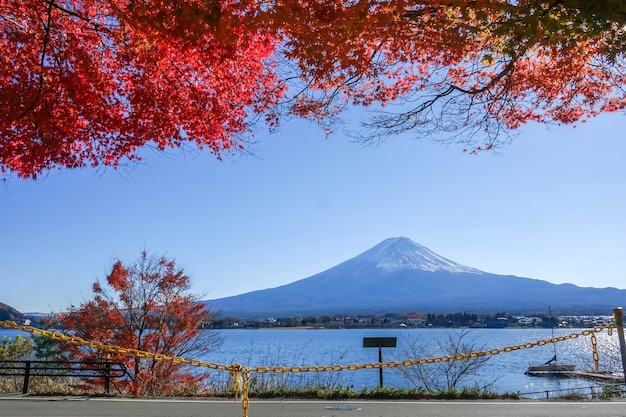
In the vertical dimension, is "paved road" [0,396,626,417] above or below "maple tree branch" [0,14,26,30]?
below

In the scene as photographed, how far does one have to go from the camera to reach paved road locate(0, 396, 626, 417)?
23.9ft

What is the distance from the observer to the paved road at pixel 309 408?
727cm

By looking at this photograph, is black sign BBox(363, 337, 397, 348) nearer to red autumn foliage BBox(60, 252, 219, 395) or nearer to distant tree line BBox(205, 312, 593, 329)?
red autumn foliage BBox(60, 252, 219, 395)

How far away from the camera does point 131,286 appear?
16.3 m

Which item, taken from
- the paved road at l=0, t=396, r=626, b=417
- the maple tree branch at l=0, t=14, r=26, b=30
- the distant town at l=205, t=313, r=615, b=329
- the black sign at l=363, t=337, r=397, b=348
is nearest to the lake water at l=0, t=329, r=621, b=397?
the black sign at l=363, t=337, r=397, b=348

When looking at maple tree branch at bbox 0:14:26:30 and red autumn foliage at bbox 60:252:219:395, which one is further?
red autumn foliage at bbox 60:252:219:395

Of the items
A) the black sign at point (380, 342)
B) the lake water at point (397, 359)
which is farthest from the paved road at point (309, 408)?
the black sign at point (380, 342)

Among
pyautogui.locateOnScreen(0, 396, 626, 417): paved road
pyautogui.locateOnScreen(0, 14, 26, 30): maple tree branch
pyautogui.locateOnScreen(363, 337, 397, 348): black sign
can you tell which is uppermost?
pyautogui.locateOnScreen(0, 14, 26, 30): maple tree branch

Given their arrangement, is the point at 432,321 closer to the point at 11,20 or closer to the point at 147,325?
the point at 147,325

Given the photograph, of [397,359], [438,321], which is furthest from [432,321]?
[397,359]

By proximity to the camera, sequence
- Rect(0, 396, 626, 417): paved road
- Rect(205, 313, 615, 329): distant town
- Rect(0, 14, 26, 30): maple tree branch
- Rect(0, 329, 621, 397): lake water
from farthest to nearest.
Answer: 1. Rect(205, 313, 615, 329): distant town
2. Rect(0, 329, 621, 397): lake water
3. Rect(0, 396, 626, 417): paved road
4. Rect(0, 14, 26, 30): maple tree branch

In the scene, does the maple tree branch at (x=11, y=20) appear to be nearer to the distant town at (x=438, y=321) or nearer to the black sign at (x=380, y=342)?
the black sign at (x=380, y=342)

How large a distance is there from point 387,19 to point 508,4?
4.00ft

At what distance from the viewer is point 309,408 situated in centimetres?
788
